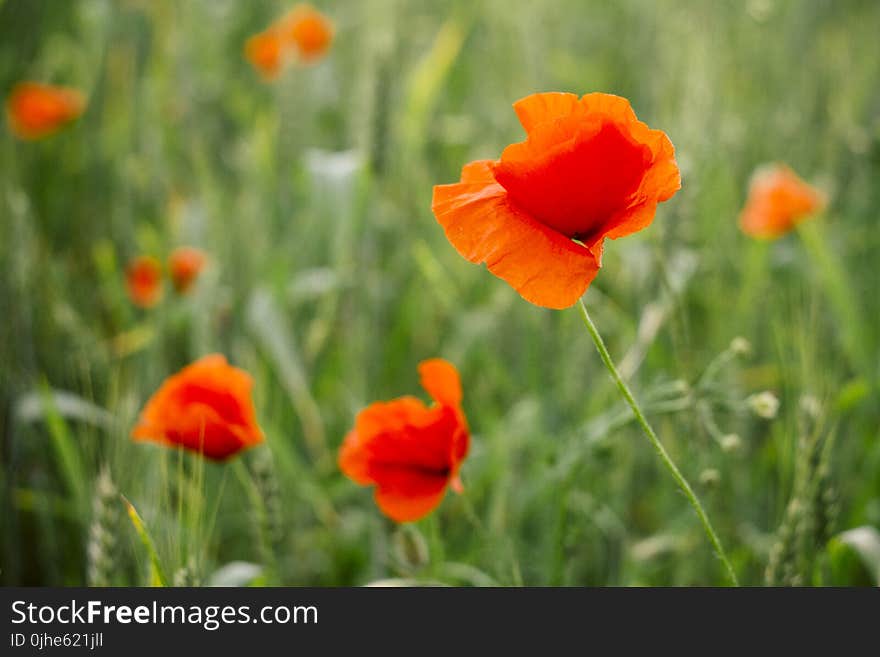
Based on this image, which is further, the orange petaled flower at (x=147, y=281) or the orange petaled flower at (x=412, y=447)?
the orange petaled flower at (x=147, y=281)

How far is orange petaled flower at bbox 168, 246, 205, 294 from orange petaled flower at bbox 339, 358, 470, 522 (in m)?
0.59

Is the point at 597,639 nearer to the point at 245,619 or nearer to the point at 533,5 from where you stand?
the point at 245,619

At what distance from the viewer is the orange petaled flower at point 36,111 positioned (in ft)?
4.46

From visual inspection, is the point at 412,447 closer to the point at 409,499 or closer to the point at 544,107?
the point at 409,499

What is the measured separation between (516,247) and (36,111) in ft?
3.91

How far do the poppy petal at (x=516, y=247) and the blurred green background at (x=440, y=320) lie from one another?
0.56 ft

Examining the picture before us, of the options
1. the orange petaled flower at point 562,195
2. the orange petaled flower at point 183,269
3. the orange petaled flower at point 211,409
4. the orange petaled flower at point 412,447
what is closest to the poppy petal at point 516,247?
the orange petaled flower at point 562,195

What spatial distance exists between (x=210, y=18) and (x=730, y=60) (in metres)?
0.95

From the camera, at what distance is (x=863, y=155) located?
1.10 metres

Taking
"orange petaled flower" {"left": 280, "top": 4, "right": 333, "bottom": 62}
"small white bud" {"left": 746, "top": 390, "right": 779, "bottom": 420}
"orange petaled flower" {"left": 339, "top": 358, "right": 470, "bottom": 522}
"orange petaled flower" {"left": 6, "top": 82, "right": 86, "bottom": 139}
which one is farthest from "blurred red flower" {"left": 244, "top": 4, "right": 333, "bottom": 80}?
"small white bud" {"left": 746, "top": 390, "right": 779, "bottom": 420}

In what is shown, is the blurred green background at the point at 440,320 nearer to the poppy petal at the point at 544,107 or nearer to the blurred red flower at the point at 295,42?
the blurred red flower at the point at 295,42

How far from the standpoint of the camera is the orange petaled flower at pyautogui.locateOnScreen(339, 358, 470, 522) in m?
0.55

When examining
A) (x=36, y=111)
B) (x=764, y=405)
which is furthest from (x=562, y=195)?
(x=36, y=111)

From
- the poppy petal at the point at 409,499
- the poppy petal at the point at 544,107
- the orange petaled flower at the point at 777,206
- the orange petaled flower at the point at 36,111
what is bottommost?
the poppy petal at the point at 409,499
